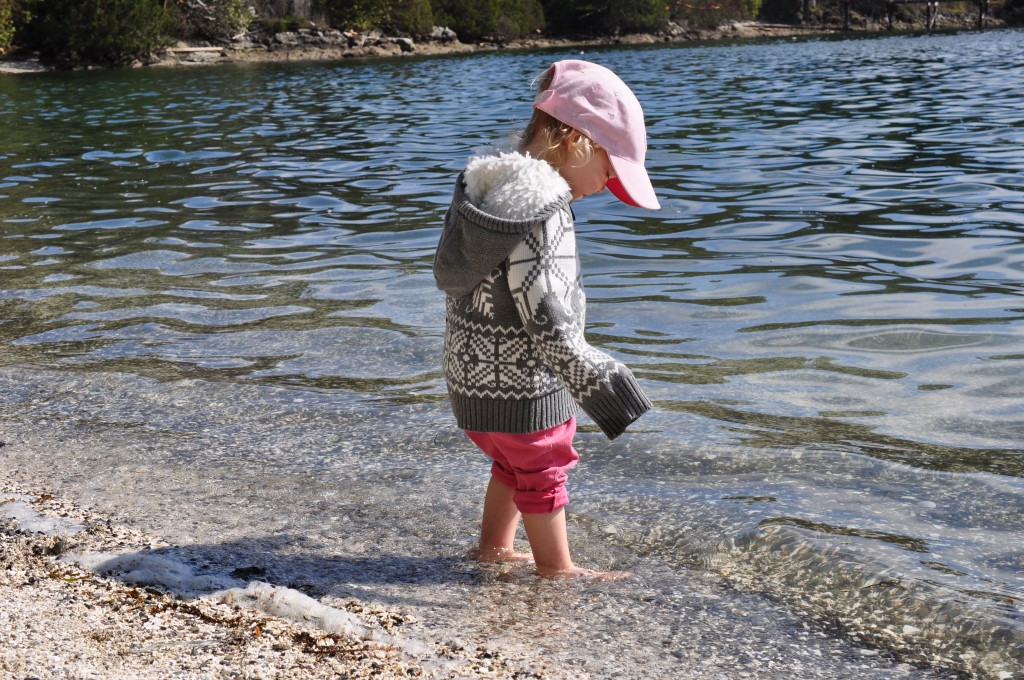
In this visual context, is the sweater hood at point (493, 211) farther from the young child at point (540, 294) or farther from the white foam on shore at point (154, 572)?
the white foam on shore at point (154, 572)

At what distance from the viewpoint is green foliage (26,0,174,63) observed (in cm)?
4053

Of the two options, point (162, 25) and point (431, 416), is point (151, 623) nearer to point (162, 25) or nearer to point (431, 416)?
point (431, 416)

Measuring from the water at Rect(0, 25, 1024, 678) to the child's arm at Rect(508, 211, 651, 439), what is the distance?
56 cm

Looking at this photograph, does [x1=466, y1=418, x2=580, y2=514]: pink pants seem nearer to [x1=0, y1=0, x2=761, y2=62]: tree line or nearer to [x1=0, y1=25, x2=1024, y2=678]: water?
[x1=0, y1=25, x2=1024, y2=678]: water

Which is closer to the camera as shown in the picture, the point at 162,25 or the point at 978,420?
the point at 978,420

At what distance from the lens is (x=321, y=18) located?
5438cm

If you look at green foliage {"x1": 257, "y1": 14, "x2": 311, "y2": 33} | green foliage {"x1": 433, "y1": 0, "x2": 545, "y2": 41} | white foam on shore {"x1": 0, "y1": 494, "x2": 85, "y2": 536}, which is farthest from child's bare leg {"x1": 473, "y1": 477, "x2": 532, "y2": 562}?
green foliage {"x1": 433, "y1": 0, "x2": 545, "y2": 41}

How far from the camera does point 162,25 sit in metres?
42.7

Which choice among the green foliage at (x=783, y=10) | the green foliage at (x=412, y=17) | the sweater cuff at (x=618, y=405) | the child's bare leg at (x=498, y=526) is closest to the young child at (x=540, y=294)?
the sweater cuff at (x=618, y=405)

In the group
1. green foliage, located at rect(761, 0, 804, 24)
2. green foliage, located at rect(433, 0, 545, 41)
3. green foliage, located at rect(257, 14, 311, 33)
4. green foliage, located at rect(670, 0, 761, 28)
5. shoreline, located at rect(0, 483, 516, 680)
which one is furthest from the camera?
green foliage, located at rect(761, 0, 804, 24)

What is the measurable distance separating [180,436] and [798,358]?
2817 mm

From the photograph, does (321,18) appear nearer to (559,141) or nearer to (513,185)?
(559,141)

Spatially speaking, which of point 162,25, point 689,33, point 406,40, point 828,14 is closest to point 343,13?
point 406,40

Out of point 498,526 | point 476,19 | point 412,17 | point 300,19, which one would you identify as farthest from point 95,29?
point 498,526
